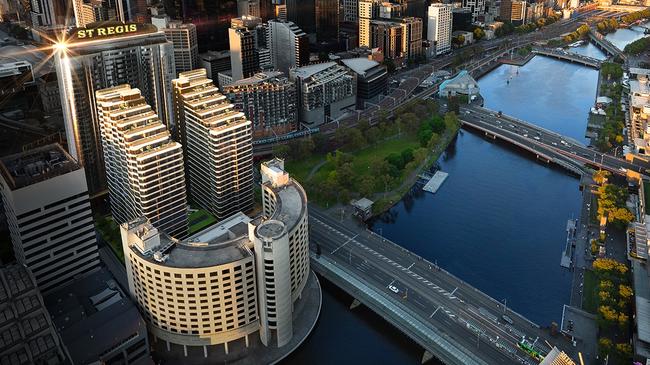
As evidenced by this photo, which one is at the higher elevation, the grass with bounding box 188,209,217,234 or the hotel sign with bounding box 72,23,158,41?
the hotel sign with bounding box 72,23,158,41

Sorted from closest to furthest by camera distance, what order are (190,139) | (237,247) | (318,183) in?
(237,247) → (190,139) → (318,183)

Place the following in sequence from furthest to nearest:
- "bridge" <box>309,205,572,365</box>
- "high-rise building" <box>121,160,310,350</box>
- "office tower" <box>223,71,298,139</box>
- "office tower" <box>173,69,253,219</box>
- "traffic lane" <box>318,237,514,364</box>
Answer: "office tower" <box>223,71,298,139</box> → "office tower" <box>173,69,253,219</box> → "traffic lane" <box>318,237,514,364</box> → "bridge" <box>309,205,572,365</box> → "high-rise building" <box>121,160,310,350</box>

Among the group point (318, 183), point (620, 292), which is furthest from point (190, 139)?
point (620, 292)

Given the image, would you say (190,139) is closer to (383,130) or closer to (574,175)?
(383,130)

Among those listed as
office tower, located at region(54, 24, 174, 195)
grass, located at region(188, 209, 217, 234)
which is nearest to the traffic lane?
grass, located at region(188, 209, 217, 234)

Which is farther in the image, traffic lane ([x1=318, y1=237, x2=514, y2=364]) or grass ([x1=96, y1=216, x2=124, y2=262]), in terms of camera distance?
grass ([x1=96, y1=216, x2=124, y2=262])

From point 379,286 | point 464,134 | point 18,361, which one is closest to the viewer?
Answer: point 18,361

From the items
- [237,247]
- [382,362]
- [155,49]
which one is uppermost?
[155,49]

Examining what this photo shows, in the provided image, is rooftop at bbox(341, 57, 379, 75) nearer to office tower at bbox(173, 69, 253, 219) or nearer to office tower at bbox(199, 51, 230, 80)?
office tower at bbox(199, 51, 230, 80)

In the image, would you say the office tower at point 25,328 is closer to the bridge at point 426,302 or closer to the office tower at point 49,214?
the office tower at point 49,214
